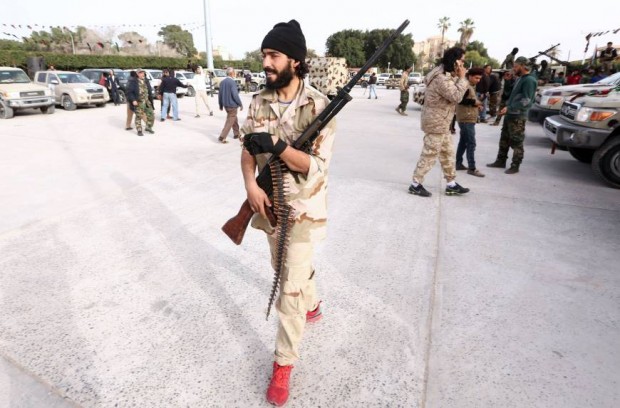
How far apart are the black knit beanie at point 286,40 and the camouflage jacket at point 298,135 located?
0.59ft

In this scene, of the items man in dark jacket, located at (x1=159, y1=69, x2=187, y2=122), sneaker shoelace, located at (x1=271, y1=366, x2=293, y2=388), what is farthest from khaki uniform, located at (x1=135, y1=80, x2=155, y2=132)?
sneaker shoelace, located at (x1=271, y1=366, x2=293, y2=388)

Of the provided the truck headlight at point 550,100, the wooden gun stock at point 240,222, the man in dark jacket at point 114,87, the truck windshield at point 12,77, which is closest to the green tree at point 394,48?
the man in dark jacket at point 114,87

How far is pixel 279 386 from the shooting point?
195cm

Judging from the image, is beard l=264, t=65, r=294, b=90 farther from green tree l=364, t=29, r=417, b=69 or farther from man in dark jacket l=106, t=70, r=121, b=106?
green tree l=364, t=29, r=417, b=69

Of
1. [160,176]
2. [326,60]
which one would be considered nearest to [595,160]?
[160,176]

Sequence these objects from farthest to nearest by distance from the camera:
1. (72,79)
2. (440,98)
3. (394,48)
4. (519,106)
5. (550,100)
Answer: (394,48), (72,79), (550,100), (519,106), (440,98)

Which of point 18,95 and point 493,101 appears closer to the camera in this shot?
point 18,95

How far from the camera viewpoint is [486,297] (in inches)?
111

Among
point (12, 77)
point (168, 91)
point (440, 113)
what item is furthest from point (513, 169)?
point (12, 77)

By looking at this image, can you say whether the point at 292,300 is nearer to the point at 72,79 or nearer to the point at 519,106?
the point at 519,106

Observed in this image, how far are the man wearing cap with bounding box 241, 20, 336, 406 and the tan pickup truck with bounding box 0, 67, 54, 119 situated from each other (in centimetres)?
1353

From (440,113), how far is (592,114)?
2.96 metres

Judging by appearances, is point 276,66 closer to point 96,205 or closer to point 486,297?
point 486,297

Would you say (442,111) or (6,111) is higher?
(442,111)
